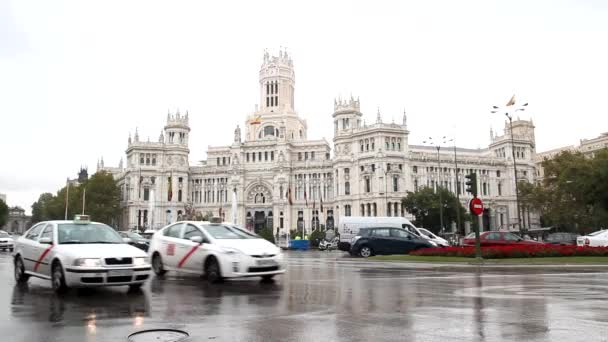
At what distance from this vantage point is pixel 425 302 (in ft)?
33.6

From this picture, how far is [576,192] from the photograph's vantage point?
5441 centimetres

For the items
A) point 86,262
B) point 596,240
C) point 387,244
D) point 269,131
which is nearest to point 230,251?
point 86,262

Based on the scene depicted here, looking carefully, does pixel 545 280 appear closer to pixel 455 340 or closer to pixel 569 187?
pixel 455 340

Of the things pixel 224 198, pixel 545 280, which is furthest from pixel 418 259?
pixel 224 198

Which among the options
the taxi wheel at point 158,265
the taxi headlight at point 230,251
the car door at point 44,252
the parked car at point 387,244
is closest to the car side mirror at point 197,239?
the taxi headlight at point 230,251

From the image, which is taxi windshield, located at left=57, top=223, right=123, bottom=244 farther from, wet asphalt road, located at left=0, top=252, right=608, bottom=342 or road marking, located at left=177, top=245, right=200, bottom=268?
road marking, located at left=177, top=245, right=200, bottom=268

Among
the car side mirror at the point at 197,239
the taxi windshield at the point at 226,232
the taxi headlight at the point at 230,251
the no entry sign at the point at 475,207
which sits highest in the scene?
the no entry sign at the point at 475,207

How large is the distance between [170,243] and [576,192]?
167ft

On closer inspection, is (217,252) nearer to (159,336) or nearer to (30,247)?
(30,247)

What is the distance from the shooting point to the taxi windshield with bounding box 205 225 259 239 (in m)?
14.5

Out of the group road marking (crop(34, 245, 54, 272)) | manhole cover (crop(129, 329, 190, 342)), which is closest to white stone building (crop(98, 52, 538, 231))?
road marking (crop(34, 245, 54, 272))

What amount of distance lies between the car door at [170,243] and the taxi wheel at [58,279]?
3.90m

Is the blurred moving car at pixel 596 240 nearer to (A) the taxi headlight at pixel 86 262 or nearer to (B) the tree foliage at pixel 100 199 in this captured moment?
(A) the taxi headlight at pixel 86 262

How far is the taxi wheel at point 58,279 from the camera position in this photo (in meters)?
11.5
